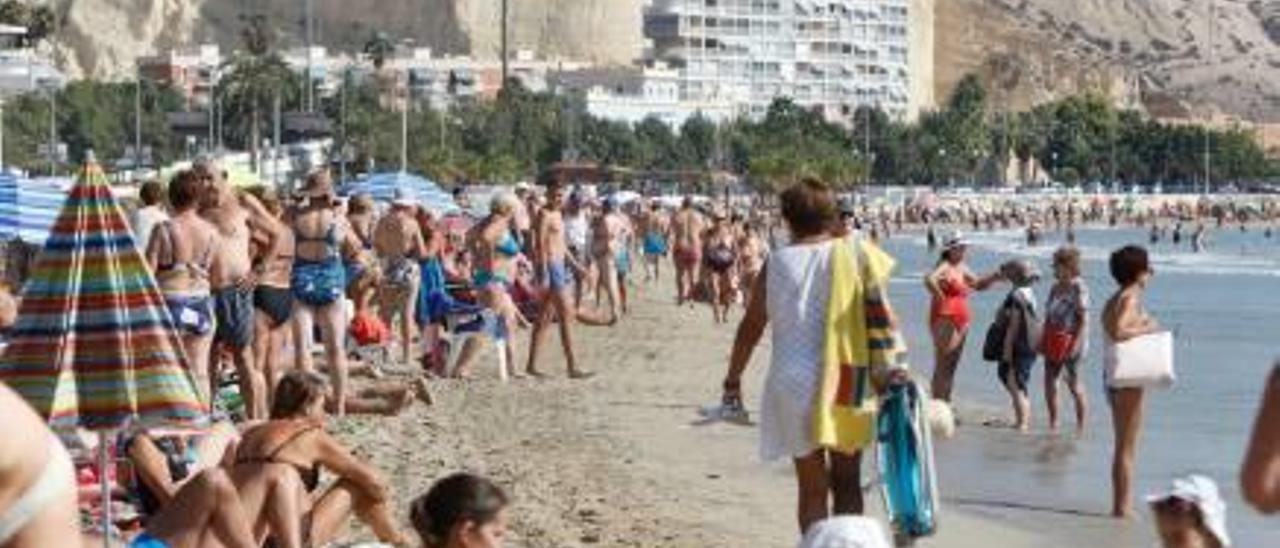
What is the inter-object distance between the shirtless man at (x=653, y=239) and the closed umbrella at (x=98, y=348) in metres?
34.4

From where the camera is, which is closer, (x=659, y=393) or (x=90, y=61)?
(x=659, y=393)

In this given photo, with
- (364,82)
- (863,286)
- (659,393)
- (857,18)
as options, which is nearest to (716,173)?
(364,82)

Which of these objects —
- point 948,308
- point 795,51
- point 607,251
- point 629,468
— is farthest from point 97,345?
point 795,51

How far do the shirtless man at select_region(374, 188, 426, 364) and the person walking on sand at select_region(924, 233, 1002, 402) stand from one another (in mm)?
3564

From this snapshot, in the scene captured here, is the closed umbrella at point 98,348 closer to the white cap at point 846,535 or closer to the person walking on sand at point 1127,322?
the white cap at point 846,535

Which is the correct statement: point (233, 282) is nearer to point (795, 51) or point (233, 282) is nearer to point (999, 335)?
point (999, 335)

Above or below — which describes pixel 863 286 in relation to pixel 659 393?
above

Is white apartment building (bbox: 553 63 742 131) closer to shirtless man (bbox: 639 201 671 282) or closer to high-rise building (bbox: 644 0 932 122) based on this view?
high-rise building (bbox: 644 0 932 122)

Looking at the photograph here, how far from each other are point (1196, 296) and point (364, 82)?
81.1 metres

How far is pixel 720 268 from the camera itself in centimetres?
2950

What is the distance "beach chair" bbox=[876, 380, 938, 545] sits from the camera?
25.1 ft

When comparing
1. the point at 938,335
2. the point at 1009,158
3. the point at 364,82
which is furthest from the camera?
the point at 1009,158

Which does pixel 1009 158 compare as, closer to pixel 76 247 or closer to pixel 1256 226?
pixel 1256 226

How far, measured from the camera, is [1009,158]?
15788cm
